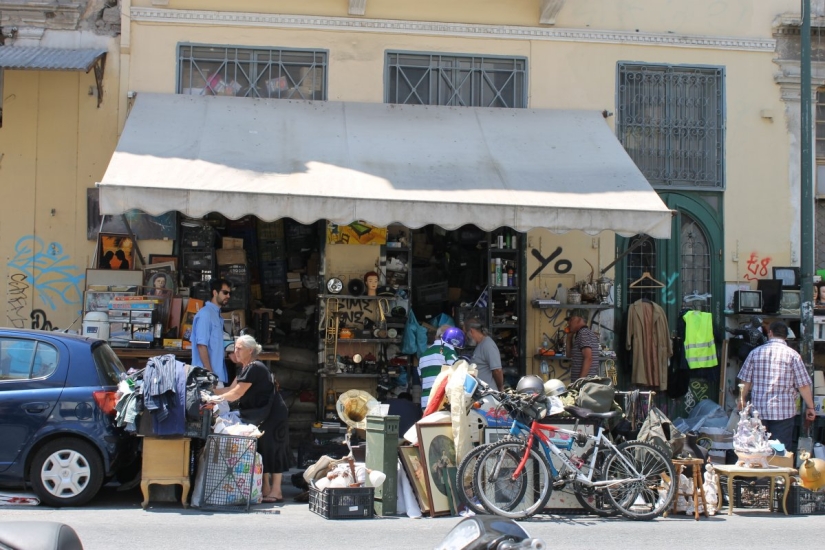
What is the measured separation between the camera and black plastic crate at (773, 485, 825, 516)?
9758 mm

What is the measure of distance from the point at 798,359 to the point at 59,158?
9047 mm

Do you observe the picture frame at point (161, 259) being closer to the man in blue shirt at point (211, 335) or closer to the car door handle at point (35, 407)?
the man in blue shirt at point (211, 335)

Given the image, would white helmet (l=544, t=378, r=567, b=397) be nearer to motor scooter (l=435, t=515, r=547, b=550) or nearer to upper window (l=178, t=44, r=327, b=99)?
upper window (l=178, t=44, r=327, b=99)

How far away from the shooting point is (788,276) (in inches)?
524

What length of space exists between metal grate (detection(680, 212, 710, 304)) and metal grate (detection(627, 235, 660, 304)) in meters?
0.43

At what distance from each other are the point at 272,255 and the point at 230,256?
1.04 meters

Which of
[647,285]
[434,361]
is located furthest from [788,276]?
[434,361]

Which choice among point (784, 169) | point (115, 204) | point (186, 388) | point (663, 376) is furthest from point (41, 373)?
point (784, 169)

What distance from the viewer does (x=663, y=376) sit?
12.8 meters

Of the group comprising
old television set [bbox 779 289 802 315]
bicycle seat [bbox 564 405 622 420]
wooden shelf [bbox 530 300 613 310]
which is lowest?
bicycle seat [bbox 564 405 622 420]

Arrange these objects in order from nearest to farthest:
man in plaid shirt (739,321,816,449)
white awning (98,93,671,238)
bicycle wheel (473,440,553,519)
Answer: bicycle wheel (473,440,553,519), white awning (98,93,671,238), man in plaid shirt (739,321,816,449)

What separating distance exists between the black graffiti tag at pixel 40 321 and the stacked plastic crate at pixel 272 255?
9.05ft

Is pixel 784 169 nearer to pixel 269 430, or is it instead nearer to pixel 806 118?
pixel 806 118

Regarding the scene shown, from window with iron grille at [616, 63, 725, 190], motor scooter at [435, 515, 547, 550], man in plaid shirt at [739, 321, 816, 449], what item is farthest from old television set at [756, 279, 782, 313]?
motor scooter at [435, 515, 547, 550]
